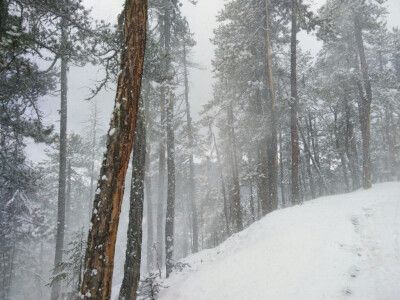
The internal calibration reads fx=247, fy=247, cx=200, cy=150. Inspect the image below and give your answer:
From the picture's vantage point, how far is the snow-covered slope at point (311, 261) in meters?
5.39

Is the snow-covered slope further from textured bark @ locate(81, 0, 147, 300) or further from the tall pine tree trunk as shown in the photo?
textured bark @ locate(81, 0, 147, 300)

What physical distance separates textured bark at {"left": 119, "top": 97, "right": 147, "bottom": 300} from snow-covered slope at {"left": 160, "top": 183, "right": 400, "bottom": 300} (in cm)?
137

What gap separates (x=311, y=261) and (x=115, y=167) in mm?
5480

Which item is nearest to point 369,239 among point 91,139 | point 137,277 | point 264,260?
point 264,260

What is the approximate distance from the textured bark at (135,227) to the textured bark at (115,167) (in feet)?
10.00

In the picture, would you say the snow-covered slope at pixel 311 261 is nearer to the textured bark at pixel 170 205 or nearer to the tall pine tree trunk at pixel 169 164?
the textured bark at pixel 170 205

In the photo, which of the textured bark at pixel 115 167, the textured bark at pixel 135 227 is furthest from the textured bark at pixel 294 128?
the textured bark at pixel 115 167

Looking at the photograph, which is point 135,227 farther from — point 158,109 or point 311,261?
point 158,109

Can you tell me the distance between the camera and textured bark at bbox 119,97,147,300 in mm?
7035

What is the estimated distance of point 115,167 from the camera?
4.28m

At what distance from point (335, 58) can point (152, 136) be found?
16.3m

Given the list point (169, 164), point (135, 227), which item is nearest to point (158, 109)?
point (169, 164)

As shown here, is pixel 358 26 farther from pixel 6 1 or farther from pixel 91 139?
pixel 91 139

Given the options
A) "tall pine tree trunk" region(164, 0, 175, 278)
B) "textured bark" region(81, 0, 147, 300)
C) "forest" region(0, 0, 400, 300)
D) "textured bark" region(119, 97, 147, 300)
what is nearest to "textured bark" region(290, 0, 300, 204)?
"forest" region(0, 0, 400, 300)
